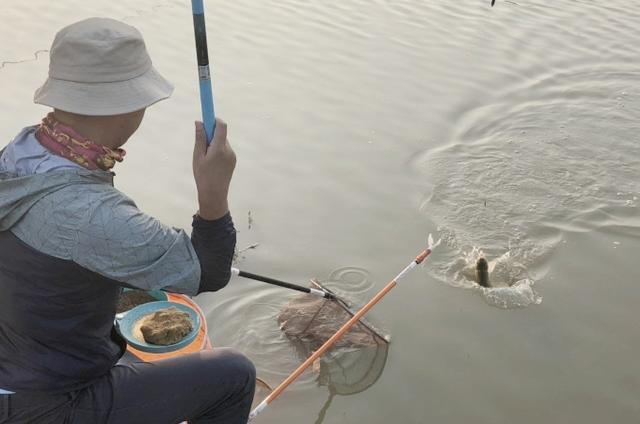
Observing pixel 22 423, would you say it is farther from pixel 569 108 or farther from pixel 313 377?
pixel 569 108

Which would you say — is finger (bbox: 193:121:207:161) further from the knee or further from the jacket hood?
the knee

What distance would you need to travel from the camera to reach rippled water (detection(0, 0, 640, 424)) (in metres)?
3.84

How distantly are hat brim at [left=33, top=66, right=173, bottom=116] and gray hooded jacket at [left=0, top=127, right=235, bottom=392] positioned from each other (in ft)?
0.48

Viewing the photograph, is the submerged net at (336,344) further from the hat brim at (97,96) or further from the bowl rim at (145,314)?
the hat brim at (97,96)

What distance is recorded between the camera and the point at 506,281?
4.57 m

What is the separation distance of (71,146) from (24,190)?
0.59ft

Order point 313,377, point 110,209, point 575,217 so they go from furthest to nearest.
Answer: point 575,217, point 313,377, point 110,209

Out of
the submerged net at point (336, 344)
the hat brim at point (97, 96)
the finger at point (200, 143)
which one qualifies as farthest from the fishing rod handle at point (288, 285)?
the hat brim at point (97, 96)

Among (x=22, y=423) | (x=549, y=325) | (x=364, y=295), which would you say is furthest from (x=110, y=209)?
(x=549, y=325)

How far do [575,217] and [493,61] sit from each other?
3464 millimetres

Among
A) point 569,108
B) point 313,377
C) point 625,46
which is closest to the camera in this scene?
point 313,377

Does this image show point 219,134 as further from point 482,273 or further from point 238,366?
point 482,273

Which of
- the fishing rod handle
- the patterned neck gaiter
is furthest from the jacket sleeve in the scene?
the fishing rod handle

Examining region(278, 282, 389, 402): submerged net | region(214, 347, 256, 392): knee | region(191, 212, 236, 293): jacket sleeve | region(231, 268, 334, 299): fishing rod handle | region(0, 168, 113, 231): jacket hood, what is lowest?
region(278, 282, 389, 402): submerged net
